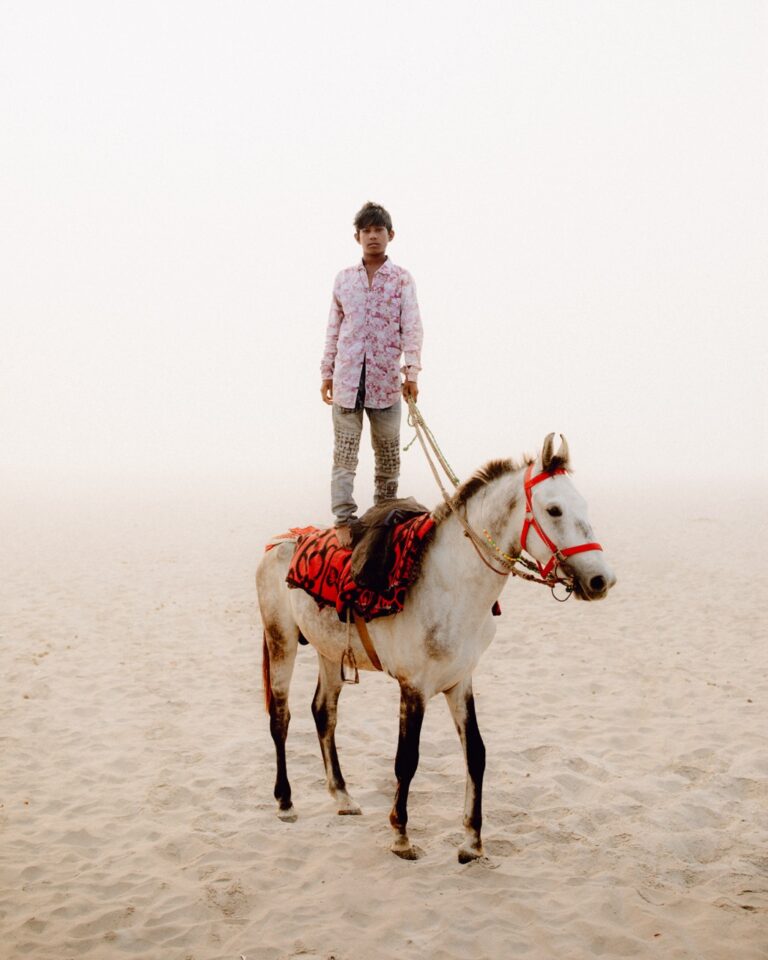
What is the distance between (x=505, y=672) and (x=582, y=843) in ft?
13.2

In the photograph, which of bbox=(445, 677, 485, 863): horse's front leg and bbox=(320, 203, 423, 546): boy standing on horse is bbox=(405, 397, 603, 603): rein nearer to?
bbox=(320, 203, 423, 546): boy standing on horse

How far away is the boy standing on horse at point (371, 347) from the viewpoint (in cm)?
463

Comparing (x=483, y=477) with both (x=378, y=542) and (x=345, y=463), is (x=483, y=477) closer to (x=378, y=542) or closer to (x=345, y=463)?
(x=378, y=542)

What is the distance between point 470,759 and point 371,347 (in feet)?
8.93

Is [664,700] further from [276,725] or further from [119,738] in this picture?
[119,738]

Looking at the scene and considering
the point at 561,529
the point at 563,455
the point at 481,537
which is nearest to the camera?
the point at 561,529

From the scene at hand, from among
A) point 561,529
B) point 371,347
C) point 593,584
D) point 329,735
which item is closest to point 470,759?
point 329,735

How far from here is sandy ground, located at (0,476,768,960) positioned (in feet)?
12.2

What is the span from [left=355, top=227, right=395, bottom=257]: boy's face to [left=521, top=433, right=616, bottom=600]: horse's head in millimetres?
1948

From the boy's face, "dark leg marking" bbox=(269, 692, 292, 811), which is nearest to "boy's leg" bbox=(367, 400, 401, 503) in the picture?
the boy's face

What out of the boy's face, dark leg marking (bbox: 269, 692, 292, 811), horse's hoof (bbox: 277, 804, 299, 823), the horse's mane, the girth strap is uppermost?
the boy's face

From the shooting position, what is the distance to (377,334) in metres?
4.63

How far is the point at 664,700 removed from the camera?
750 centimetres

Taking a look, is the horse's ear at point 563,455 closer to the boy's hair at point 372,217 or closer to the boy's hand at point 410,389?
the boy's hand at point 410,389
